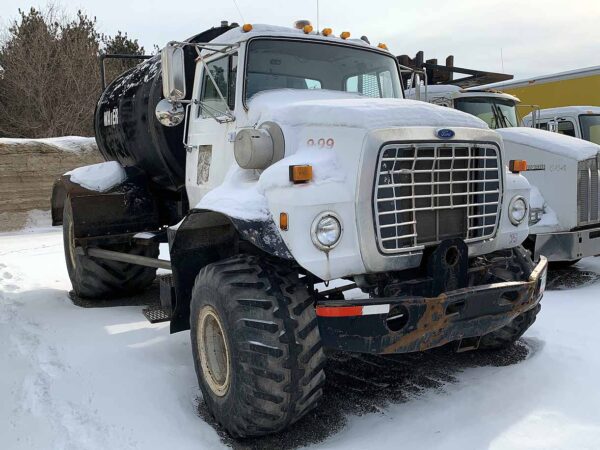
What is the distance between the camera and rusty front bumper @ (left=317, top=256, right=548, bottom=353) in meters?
3.10

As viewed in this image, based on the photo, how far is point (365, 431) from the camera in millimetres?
3506

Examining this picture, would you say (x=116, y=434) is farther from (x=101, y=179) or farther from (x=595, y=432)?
(x=101, y=179)

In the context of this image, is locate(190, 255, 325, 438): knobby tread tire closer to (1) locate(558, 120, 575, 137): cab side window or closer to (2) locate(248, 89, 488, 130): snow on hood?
(2) locate(248, 89, 488, 130): snow on hood

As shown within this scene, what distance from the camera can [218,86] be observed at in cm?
459

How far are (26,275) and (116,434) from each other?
5424 millimetres

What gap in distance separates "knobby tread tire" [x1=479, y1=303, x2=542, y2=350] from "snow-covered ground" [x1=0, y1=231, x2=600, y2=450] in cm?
22

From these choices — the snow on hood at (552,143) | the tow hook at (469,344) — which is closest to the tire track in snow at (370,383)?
the tow hook at (469,344)

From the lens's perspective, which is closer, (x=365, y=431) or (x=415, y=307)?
(x=415, y=307)

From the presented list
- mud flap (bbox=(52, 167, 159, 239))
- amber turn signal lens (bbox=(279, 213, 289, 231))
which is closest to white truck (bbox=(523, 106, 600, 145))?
mud flap (bbox=(52, 167, 159, 239))

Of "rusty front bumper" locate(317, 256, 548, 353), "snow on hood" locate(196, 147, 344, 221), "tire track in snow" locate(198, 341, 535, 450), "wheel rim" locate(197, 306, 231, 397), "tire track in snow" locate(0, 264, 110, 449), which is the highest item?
"snow on hood" locate(196, 147, 344, 221)

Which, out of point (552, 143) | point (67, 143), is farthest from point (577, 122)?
point (67, 143)

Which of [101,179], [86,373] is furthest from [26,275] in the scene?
[86,373]

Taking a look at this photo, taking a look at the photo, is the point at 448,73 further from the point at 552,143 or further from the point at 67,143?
the point at 67,143

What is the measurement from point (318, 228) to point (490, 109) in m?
6.06
